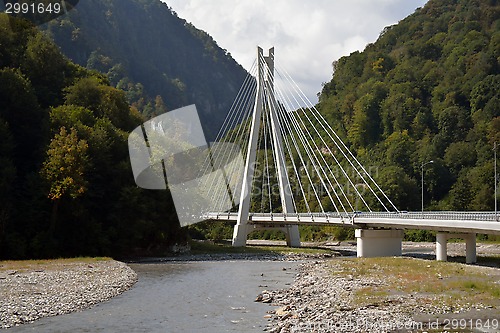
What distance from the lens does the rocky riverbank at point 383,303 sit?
1711 cm

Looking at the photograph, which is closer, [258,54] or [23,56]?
[23,56]

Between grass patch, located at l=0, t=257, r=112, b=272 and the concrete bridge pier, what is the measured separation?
22238 mm

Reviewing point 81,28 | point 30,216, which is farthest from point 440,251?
point 81,28

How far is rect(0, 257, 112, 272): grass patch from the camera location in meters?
33.0

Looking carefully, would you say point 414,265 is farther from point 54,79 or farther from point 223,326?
point 54,79

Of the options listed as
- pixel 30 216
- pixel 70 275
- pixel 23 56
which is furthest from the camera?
pixel 23 56

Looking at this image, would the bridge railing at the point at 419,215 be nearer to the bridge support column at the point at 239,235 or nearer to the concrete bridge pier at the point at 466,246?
the concrete bridge pier at the point at 466,246

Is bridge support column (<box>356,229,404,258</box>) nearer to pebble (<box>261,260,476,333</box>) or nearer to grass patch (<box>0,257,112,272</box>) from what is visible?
grass patch (<box>0,257,112,272</box>)

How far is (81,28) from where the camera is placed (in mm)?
168625

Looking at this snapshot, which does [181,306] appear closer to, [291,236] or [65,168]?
[65,168]

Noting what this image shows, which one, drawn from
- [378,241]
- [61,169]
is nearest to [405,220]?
[378,241]

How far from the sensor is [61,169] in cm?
3997

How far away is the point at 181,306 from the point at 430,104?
87696 mm

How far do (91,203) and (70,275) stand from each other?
13.1 m
